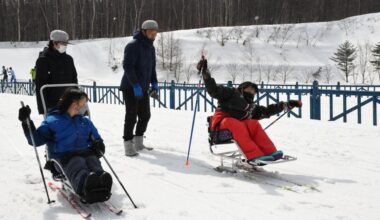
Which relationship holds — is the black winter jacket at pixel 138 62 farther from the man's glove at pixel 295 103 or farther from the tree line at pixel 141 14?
the tree line at pixel 141 14

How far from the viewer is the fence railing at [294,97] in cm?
1005

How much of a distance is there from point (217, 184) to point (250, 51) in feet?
124

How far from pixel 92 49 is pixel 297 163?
41457 mm

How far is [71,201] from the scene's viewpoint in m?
3.58

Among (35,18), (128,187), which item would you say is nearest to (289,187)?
(128,187)

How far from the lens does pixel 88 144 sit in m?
3.81

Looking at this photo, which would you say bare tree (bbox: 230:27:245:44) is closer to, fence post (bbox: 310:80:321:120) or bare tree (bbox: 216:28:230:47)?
bare tree (bbox: 216:28:230:47)

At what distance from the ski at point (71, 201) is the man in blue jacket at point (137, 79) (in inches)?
67.4

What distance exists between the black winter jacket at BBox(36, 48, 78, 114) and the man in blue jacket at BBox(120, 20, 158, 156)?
1007mm

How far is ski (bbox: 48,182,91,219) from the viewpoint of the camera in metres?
3.27

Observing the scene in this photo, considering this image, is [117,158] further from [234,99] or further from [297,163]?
[297,163]

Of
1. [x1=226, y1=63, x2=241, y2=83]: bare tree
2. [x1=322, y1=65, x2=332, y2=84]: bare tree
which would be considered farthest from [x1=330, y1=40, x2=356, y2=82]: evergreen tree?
[x1=226, y1=63, x2=241, y2=83]: bare tree

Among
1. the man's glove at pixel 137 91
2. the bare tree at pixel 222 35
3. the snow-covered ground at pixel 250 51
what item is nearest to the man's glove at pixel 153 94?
the man's glove at pixel 137 91

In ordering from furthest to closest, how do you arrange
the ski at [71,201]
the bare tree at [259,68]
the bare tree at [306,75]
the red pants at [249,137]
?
the bare tree at [259,68] < the bare tree at [306,75] < the red pants at [249,137] < the ski at [71,201]
